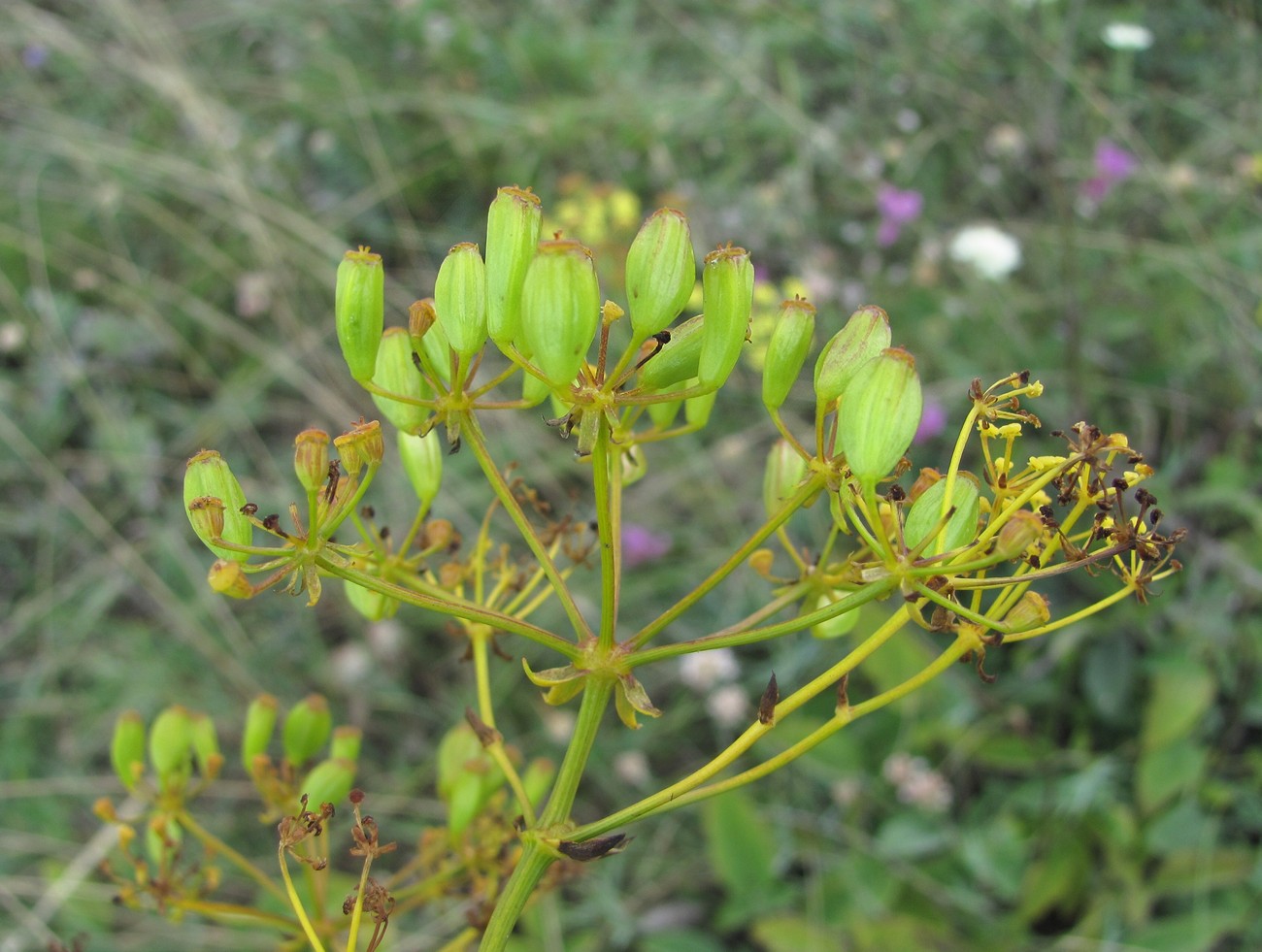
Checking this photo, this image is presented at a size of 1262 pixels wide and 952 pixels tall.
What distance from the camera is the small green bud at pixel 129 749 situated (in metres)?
1.43

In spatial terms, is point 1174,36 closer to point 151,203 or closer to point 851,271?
point 851,271

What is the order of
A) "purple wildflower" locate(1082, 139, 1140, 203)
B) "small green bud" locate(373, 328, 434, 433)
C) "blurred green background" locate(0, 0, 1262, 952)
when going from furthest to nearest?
"purple wildflower" locate(1082, 139, 1140, 203) → "blurred green background" locate(0, 0, 1262, 952) → "small green bud" locate(373, 328, 434, 433)

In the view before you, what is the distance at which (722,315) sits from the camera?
0.96m

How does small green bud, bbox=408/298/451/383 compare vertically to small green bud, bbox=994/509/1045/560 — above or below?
above

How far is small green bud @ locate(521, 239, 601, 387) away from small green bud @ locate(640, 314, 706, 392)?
0.12m

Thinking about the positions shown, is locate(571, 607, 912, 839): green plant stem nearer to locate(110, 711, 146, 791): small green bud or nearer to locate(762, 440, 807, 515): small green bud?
locate(762, 440, 807, 515): small green bud

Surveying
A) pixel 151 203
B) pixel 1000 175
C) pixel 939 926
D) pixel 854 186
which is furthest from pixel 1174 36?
pixel 151 203

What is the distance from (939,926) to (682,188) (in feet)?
8.83

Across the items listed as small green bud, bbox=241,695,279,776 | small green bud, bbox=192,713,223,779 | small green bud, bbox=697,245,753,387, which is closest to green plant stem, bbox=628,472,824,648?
small green bud, bbox=697,245,753,387

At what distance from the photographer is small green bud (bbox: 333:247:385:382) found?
3.43ft

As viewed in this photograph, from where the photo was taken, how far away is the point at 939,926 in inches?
99.7

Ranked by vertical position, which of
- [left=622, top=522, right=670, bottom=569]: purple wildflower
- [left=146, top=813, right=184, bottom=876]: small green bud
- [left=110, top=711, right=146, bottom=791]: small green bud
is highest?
[left=110, top=711, right=146, bottom=791]: small green bud

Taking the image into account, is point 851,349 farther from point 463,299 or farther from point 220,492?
point 220,492

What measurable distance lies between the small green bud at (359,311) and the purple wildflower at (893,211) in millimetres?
3159
